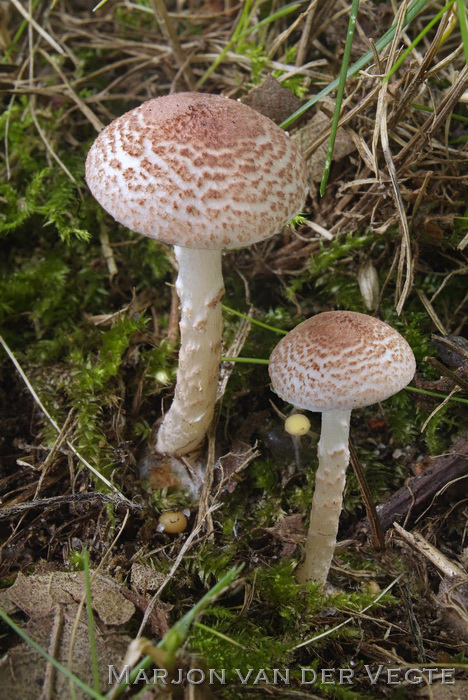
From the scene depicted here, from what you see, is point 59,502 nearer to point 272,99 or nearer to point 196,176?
point 196,176

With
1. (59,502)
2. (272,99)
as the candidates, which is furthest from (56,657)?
(272,99)

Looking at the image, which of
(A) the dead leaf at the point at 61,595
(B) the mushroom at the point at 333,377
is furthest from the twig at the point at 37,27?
(A) the dead leaf at the point at 61,595

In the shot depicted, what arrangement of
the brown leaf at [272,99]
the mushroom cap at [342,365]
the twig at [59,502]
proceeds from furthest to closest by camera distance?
1. the brown leaf at [272,99]
2. the twig at [59,502]
3. the mushroom cap at [342,365]

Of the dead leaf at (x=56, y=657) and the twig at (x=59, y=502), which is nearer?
the dead leaf at (x=56, y=657)

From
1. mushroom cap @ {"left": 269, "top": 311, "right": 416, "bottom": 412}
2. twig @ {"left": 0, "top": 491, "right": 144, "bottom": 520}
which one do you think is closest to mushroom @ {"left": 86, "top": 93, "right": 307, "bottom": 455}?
mushroom cap @ {"left": 269, "top": 311, "right": 416, "bottom": 412}

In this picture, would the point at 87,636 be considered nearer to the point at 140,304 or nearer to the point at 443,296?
the point at 140,304

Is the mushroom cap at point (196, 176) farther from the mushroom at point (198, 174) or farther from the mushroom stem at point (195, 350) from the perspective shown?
the mushroom stem at point (195, 350)

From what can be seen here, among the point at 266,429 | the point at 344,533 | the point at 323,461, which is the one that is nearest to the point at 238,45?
the point at 266,429

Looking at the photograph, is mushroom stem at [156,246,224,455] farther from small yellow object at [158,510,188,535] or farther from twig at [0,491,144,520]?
twig at [0,491,144,520]
